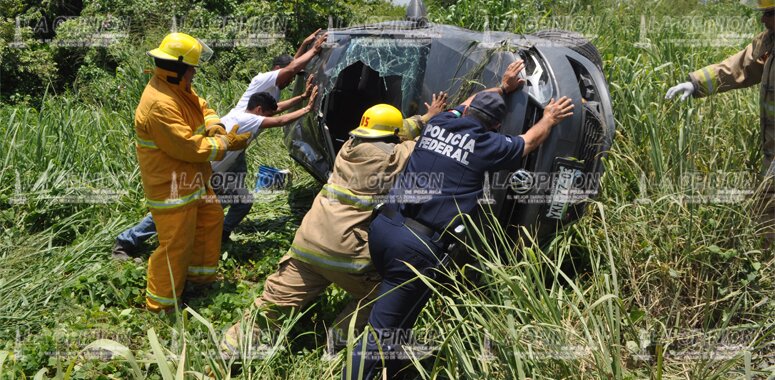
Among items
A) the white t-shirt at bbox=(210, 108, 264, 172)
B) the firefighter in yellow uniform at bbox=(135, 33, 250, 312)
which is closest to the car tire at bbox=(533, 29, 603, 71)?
the white t-shirt at bbox=(210, 108, 264, 172)

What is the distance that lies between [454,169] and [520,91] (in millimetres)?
627

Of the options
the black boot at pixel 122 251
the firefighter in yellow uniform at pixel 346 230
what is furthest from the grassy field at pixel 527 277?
the firefighter in yellow uniform at pixel 346 230

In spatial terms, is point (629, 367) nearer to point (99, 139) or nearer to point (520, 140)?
point (520, 140)

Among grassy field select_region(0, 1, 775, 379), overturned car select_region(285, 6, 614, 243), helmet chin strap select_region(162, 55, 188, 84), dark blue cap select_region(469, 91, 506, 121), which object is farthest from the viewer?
helmet chin strap select_region(162, 55, 188, 84)

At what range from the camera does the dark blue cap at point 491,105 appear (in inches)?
142

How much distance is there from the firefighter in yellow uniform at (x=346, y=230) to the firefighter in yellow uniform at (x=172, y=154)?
0.77 meters

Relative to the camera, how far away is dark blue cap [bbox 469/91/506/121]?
3602mm

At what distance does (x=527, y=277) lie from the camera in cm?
315

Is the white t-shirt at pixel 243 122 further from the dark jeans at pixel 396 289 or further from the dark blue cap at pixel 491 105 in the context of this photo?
the dark blue cap at pixel 491 105

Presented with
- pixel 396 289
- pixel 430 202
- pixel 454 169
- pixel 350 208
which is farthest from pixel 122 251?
pixel 454 169

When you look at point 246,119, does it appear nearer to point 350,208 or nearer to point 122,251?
point 122,251

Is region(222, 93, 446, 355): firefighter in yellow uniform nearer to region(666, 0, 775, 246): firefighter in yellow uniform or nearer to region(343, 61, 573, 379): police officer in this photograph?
region(343, 61, 573, 379): police officer

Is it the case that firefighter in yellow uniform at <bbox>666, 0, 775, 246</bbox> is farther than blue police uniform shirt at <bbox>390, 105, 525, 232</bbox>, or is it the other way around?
firefighter in yellow uniform at <bbox>666, 0, 775, 246</bbox>

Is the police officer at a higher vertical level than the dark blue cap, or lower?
lower
